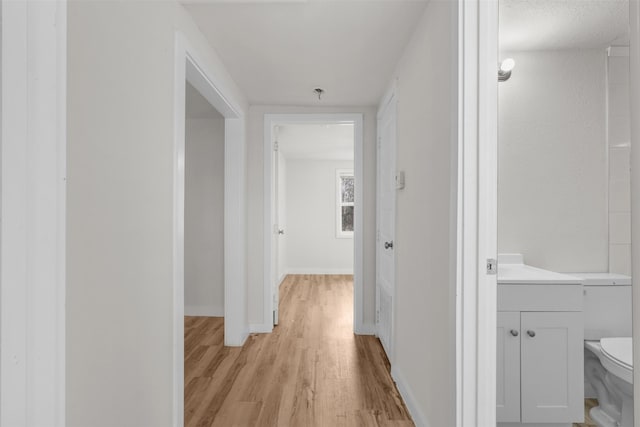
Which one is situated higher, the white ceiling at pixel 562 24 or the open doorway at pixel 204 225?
the white ceiling at pixel 562 24

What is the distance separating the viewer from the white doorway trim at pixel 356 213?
3371mm

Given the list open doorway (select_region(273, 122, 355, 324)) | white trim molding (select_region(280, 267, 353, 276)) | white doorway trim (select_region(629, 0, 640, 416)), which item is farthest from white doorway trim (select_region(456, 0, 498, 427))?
white trim molding (select_region(280, 267, 353, 276))

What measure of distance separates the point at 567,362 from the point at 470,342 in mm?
906

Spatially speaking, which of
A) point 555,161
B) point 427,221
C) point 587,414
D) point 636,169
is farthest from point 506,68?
point 587,414

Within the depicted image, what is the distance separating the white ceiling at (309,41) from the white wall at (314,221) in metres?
3.75

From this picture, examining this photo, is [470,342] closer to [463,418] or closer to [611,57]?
[463,418]

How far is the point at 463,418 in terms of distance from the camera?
1.27 m

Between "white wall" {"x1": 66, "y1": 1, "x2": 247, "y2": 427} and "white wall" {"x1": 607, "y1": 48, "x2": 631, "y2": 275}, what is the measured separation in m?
2.60

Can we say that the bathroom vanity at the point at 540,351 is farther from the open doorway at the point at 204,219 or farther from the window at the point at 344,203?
the window at the point at 344,203

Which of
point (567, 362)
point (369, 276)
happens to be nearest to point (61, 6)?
point (567, 362)

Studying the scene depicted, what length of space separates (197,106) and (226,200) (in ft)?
4.12

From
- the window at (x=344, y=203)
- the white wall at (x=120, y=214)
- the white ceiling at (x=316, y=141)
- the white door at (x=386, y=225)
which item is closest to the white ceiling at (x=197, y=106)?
the white ceiling at (x=316, y=141)

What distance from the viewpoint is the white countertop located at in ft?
5.78

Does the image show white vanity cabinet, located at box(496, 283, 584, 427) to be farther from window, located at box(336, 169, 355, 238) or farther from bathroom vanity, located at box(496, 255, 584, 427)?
window, located at box(336, 169, 355, 238)
